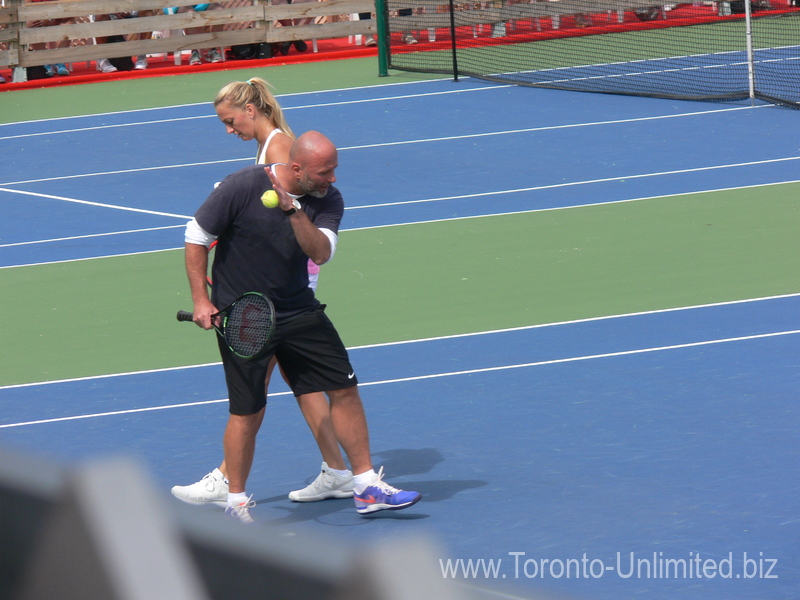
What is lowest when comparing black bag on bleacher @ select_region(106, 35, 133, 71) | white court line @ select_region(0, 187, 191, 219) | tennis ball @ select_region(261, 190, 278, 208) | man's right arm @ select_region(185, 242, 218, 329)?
white court line @ select_region(0, 187, 191, 219)

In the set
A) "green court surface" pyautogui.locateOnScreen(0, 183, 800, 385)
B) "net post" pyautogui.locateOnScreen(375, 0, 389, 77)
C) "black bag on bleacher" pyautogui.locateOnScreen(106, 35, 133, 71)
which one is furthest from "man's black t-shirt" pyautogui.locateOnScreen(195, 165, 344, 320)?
"black bag on bleacher" pyautogui.locateOnScreen(106, 35, 133, 71)

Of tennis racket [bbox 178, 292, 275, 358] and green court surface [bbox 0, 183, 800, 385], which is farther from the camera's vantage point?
green court surface [bbox 0, 183, 800, 385]

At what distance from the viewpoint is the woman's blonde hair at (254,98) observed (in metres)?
5.78

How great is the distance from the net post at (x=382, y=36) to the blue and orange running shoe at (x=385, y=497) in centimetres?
1594

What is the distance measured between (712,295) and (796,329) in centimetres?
100

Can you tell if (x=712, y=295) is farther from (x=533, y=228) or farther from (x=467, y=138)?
(x=467, y=138)

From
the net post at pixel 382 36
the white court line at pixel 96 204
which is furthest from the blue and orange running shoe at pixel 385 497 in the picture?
the net post at pixel 382 36

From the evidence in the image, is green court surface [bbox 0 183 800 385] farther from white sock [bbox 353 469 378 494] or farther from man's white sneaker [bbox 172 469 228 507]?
white sock [bbox 353 469 378 494]

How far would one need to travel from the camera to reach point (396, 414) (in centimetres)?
685

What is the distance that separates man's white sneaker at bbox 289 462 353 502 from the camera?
225 inches

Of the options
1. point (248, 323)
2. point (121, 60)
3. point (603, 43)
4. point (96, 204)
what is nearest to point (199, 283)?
point (248, 323)

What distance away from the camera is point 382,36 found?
815 inches

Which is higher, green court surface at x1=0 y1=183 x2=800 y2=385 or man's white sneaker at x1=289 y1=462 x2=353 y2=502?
green court surface at x1=0 y1=183 x2=800 y2=385

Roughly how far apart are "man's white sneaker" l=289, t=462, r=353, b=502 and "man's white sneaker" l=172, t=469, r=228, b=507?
12.6 inches
